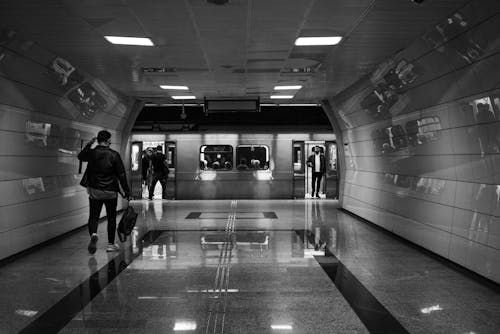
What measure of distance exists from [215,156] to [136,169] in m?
3.04

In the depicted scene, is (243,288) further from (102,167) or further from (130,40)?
(130,40)

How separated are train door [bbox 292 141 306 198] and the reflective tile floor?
10.1m

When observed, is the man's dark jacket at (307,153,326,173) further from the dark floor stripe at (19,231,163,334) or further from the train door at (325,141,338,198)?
the dark floor stripe at (19,231,163,334)

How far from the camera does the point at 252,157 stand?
20.7 meters

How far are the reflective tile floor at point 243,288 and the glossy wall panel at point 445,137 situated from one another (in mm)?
507

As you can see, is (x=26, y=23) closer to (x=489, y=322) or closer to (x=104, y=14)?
(x=104, y=14)

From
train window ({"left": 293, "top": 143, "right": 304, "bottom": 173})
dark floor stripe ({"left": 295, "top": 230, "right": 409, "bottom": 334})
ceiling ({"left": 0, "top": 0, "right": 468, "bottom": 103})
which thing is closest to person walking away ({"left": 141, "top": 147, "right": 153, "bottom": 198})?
train window ({"left": 293, "top": 143, "right": 304, "bottom": 173})

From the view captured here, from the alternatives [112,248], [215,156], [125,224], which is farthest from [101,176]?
[215,156]

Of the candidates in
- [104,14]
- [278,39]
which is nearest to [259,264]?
[278,39]

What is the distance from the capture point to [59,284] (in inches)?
247

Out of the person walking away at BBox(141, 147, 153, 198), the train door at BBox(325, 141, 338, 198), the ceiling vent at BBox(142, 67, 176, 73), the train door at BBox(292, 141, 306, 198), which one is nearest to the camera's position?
the ceiling vent at BBox(142, 67, 176, 73)

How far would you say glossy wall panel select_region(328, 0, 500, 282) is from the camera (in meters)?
6.21

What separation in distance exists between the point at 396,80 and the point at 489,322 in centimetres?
553

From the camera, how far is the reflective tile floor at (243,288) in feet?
15.5
